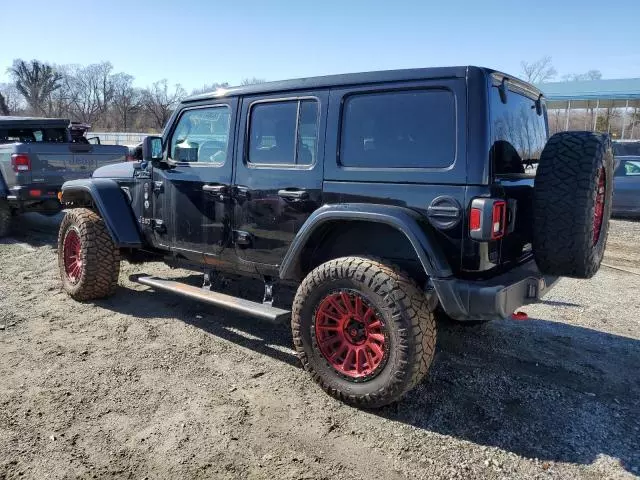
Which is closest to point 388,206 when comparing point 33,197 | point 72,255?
point 72,255

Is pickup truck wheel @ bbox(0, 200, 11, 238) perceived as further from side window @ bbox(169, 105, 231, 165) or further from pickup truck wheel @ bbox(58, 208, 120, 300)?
side window @ bbox(169, 105, 231, 165)

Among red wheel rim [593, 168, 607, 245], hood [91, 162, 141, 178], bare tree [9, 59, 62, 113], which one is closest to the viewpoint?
red wheel rim [593, 168, 607, 245]

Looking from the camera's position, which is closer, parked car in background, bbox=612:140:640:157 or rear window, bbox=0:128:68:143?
rear window, bbox=0:128:68:143

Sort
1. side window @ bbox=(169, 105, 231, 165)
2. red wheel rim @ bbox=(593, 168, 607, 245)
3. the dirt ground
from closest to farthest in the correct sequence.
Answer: the dirt ground, red wheel rim @ bbox=(593, 168, 607, 245), side window @ bbox=(169, 105, 231, 165)

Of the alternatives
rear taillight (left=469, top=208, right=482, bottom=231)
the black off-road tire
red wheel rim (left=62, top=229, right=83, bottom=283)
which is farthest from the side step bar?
the black off-road tire

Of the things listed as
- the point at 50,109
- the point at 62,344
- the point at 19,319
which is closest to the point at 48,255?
the point at 19,319

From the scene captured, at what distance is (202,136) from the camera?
14.8ft

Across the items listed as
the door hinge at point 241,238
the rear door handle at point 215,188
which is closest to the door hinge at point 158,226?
the rear door handle at point 215,188

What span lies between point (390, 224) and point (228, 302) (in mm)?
1573

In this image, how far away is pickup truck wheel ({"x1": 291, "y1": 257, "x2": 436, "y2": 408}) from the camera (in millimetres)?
3062

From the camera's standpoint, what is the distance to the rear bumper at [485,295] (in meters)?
2.94

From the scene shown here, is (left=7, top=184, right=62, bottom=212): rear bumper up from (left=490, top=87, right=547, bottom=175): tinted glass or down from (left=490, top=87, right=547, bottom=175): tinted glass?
down

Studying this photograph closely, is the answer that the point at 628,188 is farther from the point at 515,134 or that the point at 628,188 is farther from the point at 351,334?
the point at 351,334

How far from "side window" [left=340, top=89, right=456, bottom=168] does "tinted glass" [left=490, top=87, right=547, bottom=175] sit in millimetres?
278
